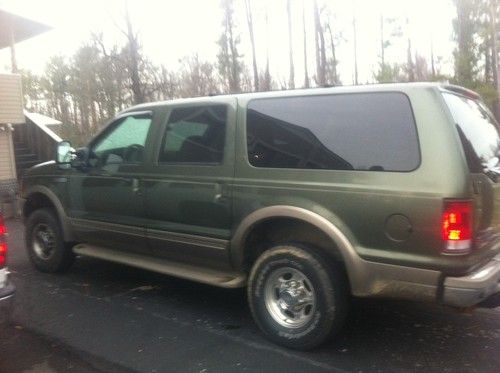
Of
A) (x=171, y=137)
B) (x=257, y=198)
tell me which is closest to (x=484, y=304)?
(x=257, y=198)

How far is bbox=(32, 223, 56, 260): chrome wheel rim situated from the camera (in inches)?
236

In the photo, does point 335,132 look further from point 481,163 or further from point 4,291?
point 4,291

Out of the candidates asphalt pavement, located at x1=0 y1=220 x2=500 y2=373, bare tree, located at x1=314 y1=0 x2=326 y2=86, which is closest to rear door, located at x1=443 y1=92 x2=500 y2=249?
asphalt pavement, located at x1=0 y1=220 x2=500 y2=373

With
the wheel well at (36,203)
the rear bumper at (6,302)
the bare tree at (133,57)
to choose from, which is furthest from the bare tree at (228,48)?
the rear bumper at (6,302)

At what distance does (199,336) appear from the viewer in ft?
14.0

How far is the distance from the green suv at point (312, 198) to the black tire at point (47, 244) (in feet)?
2.71

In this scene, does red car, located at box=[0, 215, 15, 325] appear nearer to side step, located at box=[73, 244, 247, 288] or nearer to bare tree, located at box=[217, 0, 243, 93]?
side step, located at box=[73, 244, 247, 288]

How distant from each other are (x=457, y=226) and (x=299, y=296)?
1.27 metres

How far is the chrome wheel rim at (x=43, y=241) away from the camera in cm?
600

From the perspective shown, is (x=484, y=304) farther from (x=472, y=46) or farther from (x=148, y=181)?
(x=472, y=46)

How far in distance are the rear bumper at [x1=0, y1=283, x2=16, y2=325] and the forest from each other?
34.6 ft

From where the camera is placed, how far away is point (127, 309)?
16.1 ft

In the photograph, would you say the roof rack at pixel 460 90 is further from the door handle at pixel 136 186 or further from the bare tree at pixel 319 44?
the bare tree at pixel 319 44

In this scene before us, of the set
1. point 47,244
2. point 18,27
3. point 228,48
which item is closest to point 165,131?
point 47,244
